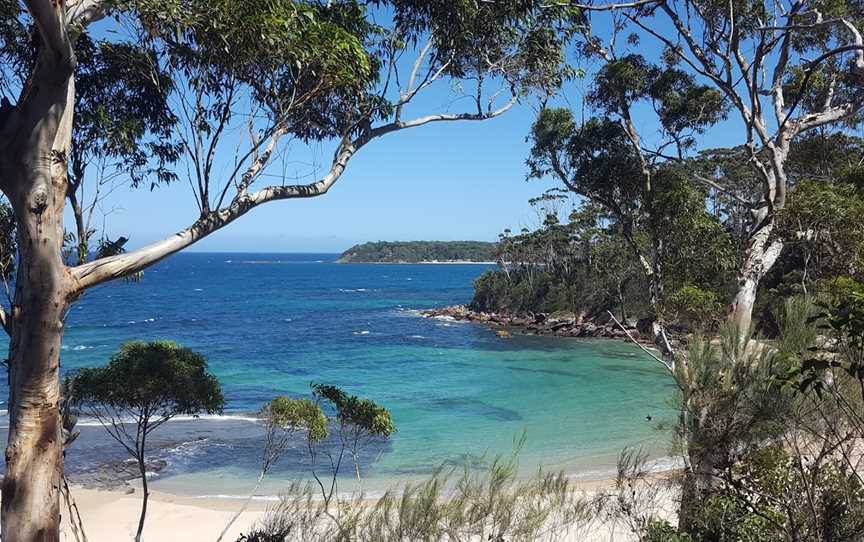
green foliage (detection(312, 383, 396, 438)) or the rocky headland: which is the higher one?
green foliage (detection(312, 383, 396, 438))

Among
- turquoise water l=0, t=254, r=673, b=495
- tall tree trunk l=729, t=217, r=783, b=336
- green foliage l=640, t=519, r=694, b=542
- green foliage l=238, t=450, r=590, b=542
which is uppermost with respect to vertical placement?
tall tree trunk l=729, t=217, r=783, b=336

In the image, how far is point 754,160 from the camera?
7.65 meters

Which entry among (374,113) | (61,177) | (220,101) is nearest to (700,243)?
(374,113)

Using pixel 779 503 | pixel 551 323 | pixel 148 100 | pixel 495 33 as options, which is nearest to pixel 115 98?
pixel 148 100

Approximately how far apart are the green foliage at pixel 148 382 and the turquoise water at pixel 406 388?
653 cm

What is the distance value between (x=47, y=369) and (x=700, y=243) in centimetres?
816

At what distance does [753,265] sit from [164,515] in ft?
39.6

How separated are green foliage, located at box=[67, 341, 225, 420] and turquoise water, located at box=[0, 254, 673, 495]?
257 inches

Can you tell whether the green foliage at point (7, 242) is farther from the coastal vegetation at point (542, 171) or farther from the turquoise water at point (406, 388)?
the turquoise water at point (406, 388)

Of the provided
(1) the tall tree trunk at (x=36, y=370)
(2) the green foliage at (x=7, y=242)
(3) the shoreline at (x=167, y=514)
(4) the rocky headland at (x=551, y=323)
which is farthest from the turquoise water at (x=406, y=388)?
(2) the green foliage at (x=7, y=242)

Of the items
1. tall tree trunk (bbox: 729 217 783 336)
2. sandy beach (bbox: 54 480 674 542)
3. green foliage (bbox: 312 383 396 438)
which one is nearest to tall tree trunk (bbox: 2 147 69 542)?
green foliage (bbox: 312 383 396 438)

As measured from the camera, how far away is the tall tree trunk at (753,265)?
24.8 ft

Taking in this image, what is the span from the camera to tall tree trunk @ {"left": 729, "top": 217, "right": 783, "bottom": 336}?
7.57 meters

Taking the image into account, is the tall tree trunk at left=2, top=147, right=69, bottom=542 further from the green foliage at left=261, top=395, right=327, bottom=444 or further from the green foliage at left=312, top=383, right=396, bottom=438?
the green foliage at left=312, top=383, right=396, bottom=438
